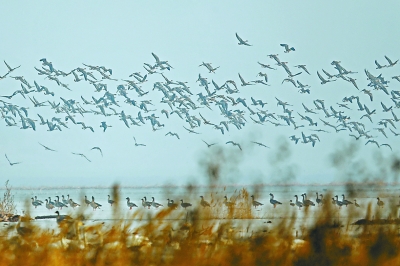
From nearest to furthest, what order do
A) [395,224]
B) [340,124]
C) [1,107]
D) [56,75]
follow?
[395,224] → [56,75] → [340,124] → [1,107]

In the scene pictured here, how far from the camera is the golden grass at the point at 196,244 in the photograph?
209 inches

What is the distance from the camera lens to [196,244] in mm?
5562

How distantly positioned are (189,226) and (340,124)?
3396cm

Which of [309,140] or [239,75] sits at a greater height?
[239,75]

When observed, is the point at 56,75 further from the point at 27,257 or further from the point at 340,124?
the point at 27,257

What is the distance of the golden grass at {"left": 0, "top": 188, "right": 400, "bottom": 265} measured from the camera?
5305mm

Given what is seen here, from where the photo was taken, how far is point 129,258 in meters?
5.36

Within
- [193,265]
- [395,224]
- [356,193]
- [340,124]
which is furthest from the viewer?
[340,124]

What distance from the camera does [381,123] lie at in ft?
134

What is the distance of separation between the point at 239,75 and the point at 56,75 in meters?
8.41

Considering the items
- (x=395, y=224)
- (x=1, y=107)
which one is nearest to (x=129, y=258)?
(x=395, y=224)

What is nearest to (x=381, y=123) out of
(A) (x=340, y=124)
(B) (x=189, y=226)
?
(A) (x=340, y=124)

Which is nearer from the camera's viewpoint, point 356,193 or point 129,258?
point 129,258

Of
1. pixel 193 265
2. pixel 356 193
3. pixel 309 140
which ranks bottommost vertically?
pixel 193 265
